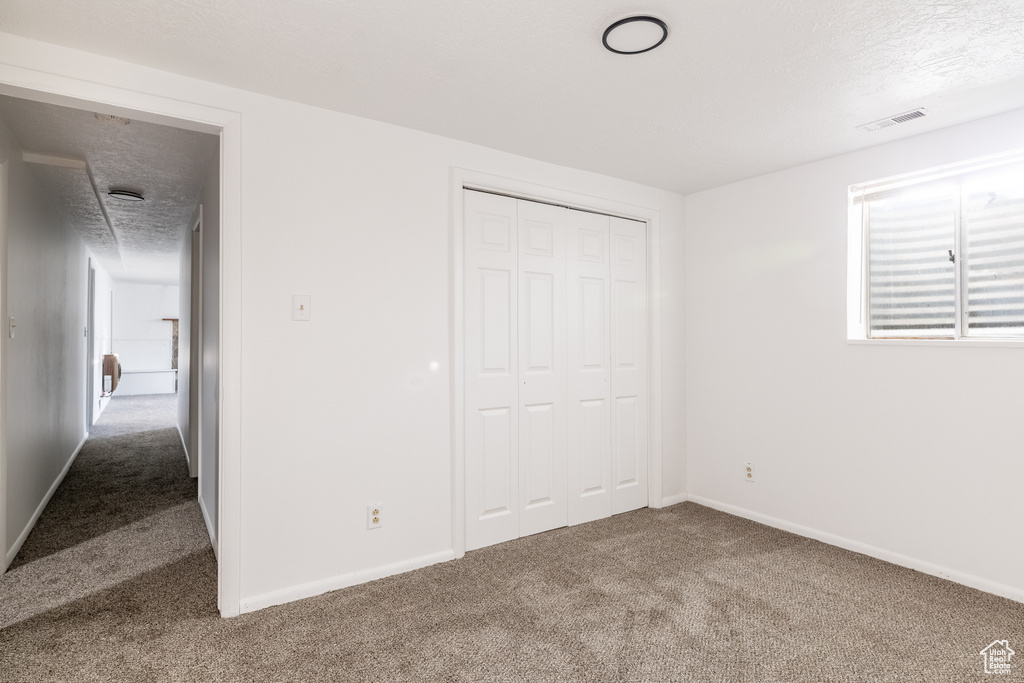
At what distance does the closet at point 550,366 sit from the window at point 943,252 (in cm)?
141

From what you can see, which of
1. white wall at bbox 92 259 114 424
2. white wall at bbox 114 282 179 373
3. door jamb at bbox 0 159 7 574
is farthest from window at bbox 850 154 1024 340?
white wall at bbox 114 282 179 373

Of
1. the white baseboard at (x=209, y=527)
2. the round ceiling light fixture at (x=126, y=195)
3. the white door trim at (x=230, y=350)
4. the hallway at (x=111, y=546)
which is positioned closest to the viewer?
the white door trim at (x=230, y=350)

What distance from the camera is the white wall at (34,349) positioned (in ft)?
9.66

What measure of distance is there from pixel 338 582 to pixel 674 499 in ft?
8.34

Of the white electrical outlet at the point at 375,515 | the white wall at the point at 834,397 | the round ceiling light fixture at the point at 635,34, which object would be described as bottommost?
the white electrical outlet at the point at 375,515

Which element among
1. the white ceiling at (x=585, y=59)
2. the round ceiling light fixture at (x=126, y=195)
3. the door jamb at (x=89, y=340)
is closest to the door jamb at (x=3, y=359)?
the round ceiling light fixture at (x=126, y=195)

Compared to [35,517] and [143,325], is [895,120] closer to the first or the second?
[35,517]

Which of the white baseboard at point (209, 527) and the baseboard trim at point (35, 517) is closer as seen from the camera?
the baseboard trim at point (35, 517)

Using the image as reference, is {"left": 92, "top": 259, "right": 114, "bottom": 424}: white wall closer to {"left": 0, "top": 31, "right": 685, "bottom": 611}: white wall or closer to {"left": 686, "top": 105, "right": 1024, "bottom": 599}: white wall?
{"left": 0, "top": 31, "right": 685, "bottom": 611}: white wall

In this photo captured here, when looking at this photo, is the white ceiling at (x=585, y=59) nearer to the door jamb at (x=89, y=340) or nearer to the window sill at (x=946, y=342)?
the window sill at (x=946, y=342)

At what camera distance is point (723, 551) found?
3.08 meters

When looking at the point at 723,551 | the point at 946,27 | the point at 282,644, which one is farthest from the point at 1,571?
the point at 946,27

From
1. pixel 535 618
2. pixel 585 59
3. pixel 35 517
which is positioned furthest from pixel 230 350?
pixel 35 517

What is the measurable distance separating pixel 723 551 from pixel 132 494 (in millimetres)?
4446
